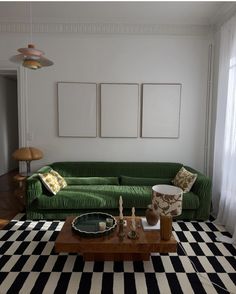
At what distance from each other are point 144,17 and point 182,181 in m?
2.68

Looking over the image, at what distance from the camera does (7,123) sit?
19.8 feet

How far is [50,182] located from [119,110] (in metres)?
1.69

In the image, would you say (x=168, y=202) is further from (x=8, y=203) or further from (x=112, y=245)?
(x=8, y=203)

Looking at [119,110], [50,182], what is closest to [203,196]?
[119,110]

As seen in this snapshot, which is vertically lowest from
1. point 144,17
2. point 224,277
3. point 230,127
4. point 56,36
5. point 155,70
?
point 224,277

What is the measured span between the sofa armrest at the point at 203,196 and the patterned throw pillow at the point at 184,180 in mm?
86

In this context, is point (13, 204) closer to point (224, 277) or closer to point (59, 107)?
point (59, 107)

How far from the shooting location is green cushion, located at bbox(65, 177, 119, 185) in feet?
12.4

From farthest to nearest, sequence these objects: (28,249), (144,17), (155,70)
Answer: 1. (155,70)
2. (144,17)
3. (28,249)

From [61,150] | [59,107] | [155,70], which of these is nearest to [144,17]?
[155,70]

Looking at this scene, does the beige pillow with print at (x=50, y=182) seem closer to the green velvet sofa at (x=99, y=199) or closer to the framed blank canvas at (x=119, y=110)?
the green velvet sofa at (x=99, y=199)

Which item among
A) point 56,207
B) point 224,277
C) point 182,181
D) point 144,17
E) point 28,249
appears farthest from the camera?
point 144,17

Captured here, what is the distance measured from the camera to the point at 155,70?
4.04m

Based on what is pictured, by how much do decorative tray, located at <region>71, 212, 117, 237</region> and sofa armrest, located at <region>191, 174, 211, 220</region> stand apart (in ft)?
4.70
